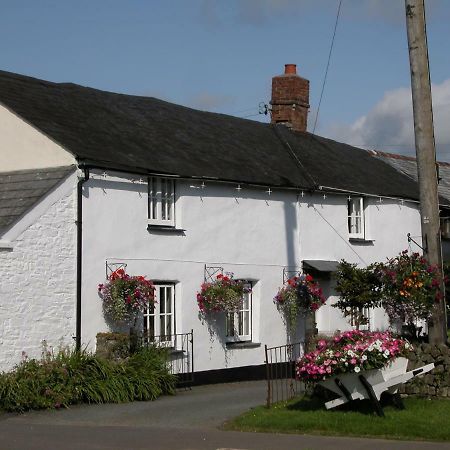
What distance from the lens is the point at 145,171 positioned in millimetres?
20203

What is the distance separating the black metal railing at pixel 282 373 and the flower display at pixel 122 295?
8.78 ft

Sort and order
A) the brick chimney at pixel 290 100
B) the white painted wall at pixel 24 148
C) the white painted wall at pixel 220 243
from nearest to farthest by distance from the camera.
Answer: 1. the white painted wall at pixel 24 148
2. the white painted wall at pixel 220 243
3. the brick chimney at pixel 290 100

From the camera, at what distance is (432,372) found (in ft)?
50.1

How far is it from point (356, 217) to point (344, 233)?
977 mm

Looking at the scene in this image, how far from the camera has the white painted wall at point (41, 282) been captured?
1761 cm

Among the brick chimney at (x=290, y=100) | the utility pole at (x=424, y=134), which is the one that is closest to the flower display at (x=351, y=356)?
the utility pole at (x=424, y=134)

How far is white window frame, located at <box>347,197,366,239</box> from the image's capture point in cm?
2630

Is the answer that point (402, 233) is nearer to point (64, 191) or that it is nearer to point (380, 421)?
point (64, 191)

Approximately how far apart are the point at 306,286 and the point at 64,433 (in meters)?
10.4

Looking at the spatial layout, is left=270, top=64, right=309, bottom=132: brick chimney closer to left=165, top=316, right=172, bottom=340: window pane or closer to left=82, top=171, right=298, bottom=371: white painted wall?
left=82, top=171, right=298, bottom=371: white painted wall

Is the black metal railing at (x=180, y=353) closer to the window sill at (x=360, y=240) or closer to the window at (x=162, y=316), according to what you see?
the window at (x=162, y=316)

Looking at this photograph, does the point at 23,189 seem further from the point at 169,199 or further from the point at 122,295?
the point at 169,199

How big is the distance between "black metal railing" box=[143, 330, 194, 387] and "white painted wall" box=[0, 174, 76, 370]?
8.15 ft

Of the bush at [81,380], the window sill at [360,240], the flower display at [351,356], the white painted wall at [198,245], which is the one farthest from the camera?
the window sill at [360,240]
